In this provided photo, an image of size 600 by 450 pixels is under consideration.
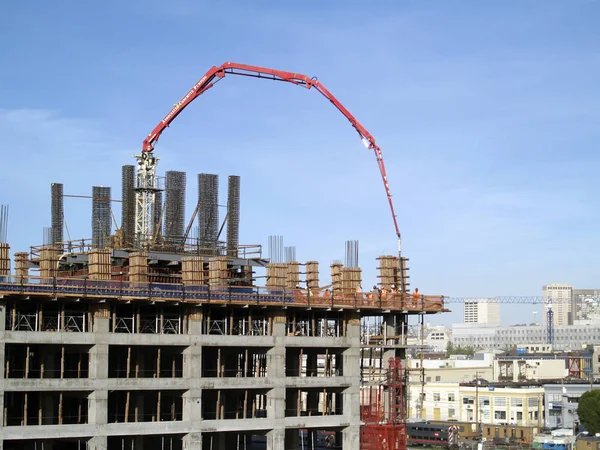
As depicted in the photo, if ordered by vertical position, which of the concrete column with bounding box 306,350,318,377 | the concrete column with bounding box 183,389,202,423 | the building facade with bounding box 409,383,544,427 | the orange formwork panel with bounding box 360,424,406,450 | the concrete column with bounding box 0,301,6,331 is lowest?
the building facade with bounding box 409,383,544,427

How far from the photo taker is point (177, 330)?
8644 centimetres

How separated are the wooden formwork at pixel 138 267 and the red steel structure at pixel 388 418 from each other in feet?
86.0

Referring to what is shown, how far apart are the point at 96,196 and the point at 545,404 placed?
297ft

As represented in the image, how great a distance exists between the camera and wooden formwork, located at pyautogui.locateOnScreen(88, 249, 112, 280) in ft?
273

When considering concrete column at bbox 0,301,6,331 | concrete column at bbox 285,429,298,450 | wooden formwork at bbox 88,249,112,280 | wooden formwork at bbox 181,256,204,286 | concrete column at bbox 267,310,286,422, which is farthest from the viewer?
concrete column at bbox 285,429,298,450

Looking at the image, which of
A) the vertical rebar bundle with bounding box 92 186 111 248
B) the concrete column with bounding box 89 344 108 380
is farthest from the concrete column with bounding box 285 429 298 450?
the vertical rebar bundle with bounding box 92 186 111 248

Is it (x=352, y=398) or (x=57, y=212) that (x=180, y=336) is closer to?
(x=352, y=398)

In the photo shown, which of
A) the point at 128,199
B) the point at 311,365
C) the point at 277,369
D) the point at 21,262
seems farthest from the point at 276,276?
the point at 21,262

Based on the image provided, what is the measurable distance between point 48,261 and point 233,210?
78.2ft

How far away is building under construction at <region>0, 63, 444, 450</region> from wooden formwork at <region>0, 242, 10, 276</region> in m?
0.12

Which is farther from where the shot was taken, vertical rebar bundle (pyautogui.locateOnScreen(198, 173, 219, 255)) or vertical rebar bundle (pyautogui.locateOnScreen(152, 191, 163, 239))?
vertical rebar bundle (pyautogui.locateOnScreen(198, 173, 219, 255))

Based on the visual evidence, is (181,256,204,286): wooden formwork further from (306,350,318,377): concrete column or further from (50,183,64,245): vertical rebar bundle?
(50,183,64,245): vertical rebar bundle

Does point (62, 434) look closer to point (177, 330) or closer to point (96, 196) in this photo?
point (177, 330)

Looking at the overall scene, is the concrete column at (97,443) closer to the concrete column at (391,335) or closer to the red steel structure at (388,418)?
the red steel structure at (388,418)
